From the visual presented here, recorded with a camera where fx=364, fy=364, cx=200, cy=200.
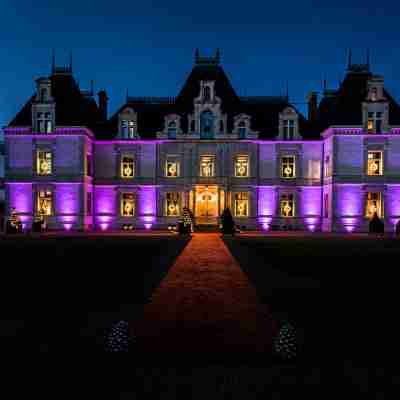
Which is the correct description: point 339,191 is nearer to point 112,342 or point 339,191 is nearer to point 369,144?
point 369,144

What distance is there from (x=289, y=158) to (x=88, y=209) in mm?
18935

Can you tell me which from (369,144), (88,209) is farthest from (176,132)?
(369,144)

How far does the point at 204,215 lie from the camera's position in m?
32.7

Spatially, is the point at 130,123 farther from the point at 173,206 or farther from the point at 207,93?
the point at 173,206

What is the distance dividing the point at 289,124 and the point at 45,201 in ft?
75.2

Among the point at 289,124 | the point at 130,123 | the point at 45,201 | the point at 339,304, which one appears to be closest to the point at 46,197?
the point at 45,201

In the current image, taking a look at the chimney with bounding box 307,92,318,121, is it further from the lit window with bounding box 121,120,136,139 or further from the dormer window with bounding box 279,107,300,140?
the lit window with bounding box 121,120,136,139

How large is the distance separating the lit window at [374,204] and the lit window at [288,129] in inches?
333

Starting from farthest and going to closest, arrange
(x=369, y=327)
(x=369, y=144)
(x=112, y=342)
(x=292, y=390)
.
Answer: (x=369, y=144) → (x=369, y=327) → (x=112, y=342) → (x=292, y=390)

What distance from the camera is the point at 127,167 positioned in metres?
33.7

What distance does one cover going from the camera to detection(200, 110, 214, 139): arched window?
3284 cm

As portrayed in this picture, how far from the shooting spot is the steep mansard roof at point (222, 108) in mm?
31641

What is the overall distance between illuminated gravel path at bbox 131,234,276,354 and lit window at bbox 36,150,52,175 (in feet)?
82.5

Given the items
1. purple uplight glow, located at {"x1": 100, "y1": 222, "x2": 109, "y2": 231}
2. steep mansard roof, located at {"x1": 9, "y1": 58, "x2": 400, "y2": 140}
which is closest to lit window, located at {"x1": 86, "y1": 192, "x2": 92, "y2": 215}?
purple uplight glow, located at {"x1": 100, "y1": 222, "x2": 109, "y2": 231}
